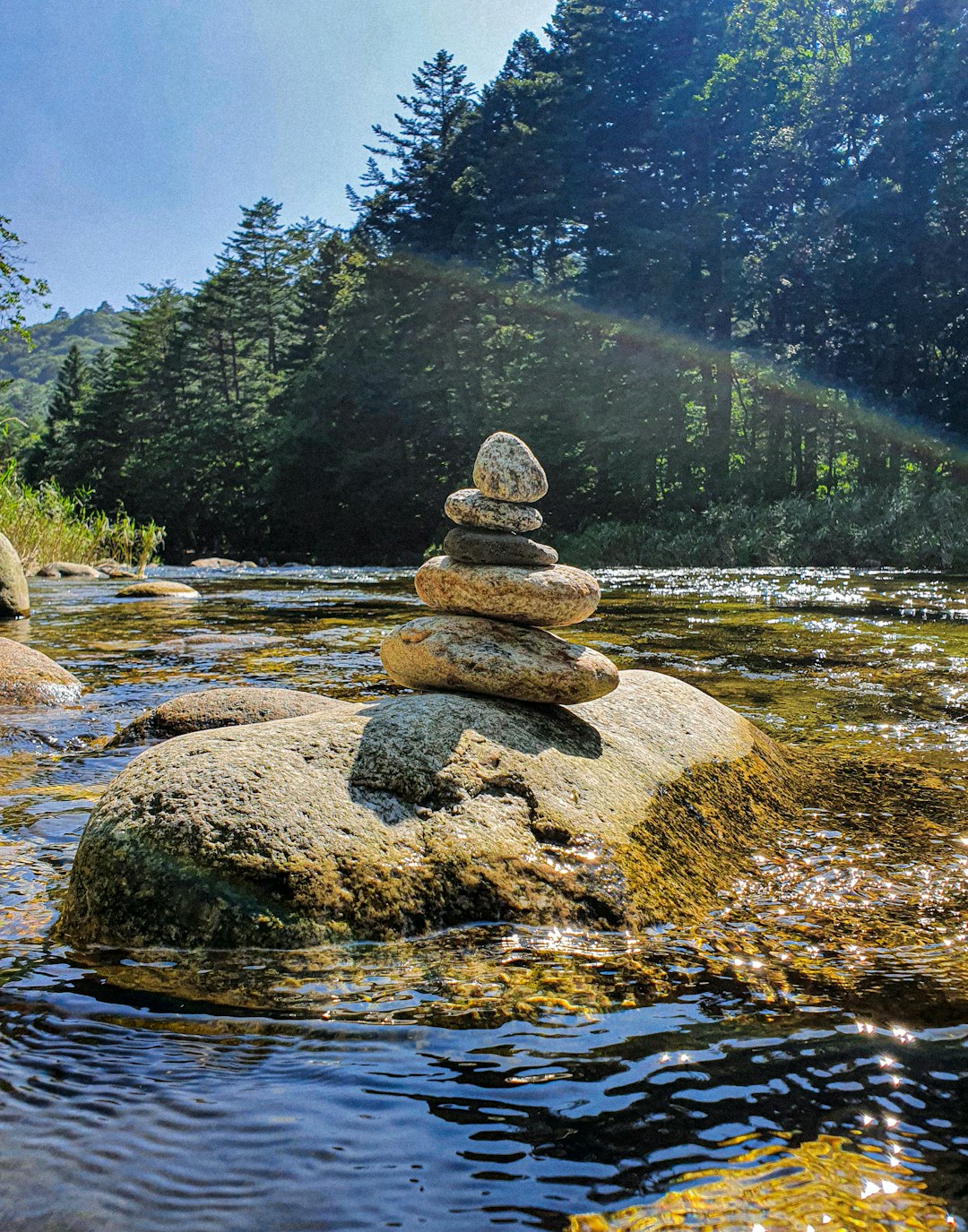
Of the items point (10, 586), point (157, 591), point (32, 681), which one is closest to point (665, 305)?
point (157, 591)

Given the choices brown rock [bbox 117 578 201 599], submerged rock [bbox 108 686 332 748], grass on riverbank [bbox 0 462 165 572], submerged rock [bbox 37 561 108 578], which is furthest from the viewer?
submerged rock [bbox 37 561 108 578]

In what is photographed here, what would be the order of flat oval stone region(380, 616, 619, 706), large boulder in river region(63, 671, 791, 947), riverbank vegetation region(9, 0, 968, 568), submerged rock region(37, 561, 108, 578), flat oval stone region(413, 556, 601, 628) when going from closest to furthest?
1. large boulder in river region(63, 671, 791, 947)
2. flat oval stone region(380, 616, 619, 706)
3. flat oval stone region(413, 556, 601, 628)
4. submerged rock region(37, 561, 108, 578)
5. riverbank vegetation region(9, 0, 968, 568)

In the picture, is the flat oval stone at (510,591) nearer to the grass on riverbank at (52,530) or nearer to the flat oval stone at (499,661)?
the flat oval stone at (499,661)

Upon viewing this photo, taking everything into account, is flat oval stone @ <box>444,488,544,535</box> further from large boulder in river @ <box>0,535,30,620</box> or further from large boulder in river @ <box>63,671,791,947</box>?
large boulder in river @ <box>0,535,30,620</box>

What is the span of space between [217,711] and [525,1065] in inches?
152

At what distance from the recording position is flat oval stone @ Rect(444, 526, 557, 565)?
479 centimetres

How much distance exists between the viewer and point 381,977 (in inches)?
113

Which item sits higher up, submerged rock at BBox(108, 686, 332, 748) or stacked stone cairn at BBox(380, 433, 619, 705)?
stacked stone cairn at BBox(380, 433, 619, 705)

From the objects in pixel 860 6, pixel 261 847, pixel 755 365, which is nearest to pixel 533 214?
pixel 755 365

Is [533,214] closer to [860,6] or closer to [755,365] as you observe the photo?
[755,365]

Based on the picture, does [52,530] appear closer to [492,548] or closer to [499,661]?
[492,548]

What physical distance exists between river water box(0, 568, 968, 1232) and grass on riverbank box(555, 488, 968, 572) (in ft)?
72.4

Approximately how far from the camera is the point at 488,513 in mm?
4848

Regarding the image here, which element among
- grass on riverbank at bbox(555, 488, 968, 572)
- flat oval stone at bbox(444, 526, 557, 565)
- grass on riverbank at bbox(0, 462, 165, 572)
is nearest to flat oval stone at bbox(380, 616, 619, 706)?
flat oval stone at bbox(444, 526, 557, 565)
